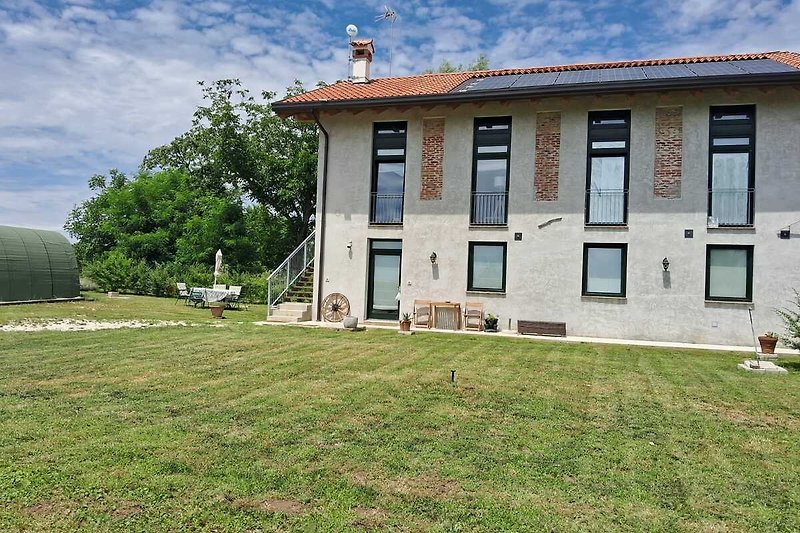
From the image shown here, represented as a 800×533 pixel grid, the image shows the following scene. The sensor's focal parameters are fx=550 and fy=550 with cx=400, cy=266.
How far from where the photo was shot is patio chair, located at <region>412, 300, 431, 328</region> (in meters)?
15.2

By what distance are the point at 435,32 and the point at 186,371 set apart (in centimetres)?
1732

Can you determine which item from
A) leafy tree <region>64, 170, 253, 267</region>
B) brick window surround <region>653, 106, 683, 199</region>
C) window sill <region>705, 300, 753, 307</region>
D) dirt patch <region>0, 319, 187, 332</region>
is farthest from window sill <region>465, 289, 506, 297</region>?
leafy tree <region>64, 170, 253, 267</region>

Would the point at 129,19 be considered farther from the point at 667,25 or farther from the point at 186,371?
the point at 667,25

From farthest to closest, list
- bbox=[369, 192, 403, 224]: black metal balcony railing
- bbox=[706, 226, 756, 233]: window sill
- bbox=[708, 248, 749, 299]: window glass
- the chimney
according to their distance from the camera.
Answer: the chimney, bbox=[369, 192, 403, 224]: black metal balcony railing, bbox=[708, 248, 749, 299]: window glass, bbox=[706, 226, 756, 233]: window sill

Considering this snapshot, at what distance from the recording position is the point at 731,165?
44.4 ft

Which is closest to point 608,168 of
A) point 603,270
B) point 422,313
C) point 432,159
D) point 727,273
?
point 603,270

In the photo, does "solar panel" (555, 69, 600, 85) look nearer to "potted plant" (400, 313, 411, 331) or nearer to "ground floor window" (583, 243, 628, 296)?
"ground floor window" (583, 243, 628, 296)

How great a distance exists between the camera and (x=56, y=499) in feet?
10.8

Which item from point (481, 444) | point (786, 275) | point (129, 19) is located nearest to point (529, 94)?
point (786, 275)

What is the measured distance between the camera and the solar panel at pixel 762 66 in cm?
1297

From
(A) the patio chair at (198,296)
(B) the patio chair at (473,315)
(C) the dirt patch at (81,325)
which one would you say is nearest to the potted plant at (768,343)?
(B) the patio chair at (473,315)

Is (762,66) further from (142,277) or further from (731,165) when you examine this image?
(142,277)

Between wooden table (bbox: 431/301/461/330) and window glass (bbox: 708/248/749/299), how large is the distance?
6246 mm

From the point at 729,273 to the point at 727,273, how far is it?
42 millimetres
